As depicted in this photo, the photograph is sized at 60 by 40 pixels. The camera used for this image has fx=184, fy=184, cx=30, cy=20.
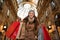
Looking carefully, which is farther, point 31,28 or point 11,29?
point 11,29

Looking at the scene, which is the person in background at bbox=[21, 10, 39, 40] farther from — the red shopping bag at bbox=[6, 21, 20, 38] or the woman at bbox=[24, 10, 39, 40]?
the red shopping bag at bbox=[6, 21, 20, 38]

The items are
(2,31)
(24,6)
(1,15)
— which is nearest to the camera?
(2,31)

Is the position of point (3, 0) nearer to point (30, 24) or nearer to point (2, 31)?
point (2, 31)

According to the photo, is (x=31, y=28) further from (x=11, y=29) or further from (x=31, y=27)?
(x=11, y=29)

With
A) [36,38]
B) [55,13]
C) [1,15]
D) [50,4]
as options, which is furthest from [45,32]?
[50,4]

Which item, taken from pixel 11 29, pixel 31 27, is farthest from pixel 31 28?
pixel 11 29

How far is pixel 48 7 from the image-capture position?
18.0m

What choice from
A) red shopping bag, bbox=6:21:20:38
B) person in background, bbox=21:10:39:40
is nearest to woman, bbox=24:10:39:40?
person in background, bbox=21:10:39:40

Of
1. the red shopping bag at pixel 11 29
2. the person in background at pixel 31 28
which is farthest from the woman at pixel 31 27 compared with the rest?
the red shopping bag at pixel 11 29

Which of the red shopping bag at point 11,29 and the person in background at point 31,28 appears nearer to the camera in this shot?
the person in background at point 31,28

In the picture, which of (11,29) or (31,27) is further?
(11,29)

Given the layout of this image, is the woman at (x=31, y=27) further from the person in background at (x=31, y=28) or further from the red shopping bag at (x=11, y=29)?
the red shopping bag at (x=11, y=29)

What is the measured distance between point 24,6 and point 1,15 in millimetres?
13125

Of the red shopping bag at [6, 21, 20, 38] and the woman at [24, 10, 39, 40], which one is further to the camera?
the red shopping bag at [6, 21, 20, 38]
